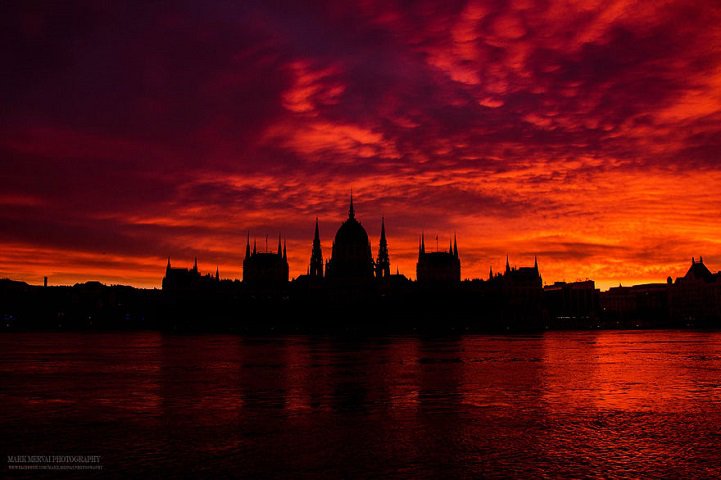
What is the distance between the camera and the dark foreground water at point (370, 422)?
21578 millimetres

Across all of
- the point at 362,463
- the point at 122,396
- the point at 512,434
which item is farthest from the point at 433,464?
the point at 122,396

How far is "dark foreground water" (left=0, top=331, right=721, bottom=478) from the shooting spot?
21578 millimetres

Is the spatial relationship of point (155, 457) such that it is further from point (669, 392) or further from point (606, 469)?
point (669, 392)

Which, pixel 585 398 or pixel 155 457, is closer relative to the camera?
pixel 155 457

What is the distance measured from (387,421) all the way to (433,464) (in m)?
7.60

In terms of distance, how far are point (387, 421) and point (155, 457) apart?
31.1 ft

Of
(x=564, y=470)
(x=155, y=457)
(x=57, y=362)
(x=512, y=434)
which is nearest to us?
(x=564, y=470)

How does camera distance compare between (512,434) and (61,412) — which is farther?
(61,412)

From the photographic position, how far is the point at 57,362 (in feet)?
212

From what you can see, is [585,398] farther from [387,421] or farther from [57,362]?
[57,362]

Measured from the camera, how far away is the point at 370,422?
28969mm

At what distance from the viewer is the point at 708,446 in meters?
24.3

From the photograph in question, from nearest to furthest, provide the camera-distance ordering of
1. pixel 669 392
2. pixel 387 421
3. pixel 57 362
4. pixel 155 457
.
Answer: pixel 155 457, pixel 387 421, pixel 669 392, pixel 57 362

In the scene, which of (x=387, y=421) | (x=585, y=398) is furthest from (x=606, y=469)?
(x=585, y=398)
